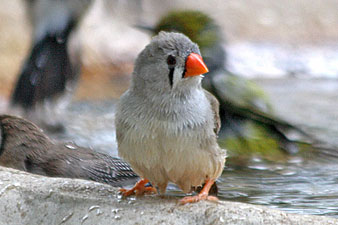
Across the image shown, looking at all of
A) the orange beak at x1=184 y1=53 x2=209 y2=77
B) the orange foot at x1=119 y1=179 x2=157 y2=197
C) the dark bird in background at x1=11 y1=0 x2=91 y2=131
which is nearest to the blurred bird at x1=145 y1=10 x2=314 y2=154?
the dark bird in background at x1=11 y1=0 x2=91 y2=131

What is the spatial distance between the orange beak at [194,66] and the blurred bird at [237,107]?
2.58 metres

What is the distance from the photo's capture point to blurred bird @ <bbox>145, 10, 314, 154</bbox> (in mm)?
5727

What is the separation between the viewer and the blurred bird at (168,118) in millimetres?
3252

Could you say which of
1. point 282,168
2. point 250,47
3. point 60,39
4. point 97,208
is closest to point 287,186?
point 282,168

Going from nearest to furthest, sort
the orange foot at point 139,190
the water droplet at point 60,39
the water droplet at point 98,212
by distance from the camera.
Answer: the water droplet at point 98,212, the orange foot at point 139,190, the water droplet at point 60,39

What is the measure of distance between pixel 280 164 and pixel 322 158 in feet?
1.26

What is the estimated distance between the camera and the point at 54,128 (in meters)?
6.59

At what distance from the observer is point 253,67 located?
11008mm

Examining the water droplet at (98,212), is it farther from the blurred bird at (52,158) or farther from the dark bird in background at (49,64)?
the dark bird in background at (49,64)

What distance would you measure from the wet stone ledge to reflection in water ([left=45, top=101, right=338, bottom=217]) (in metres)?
0.94

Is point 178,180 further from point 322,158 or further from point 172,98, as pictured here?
point 322,158

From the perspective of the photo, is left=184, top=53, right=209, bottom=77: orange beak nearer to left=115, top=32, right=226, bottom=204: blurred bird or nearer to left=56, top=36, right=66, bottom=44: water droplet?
left=115, top=32, right=226, bottom=204: blurred bird

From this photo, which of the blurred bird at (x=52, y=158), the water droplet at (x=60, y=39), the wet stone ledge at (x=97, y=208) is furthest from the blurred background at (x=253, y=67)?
the wet stone ledge at (x=97, y=208)

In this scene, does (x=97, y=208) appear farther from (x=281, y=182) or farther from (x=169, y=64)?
(x=281, y=182)
